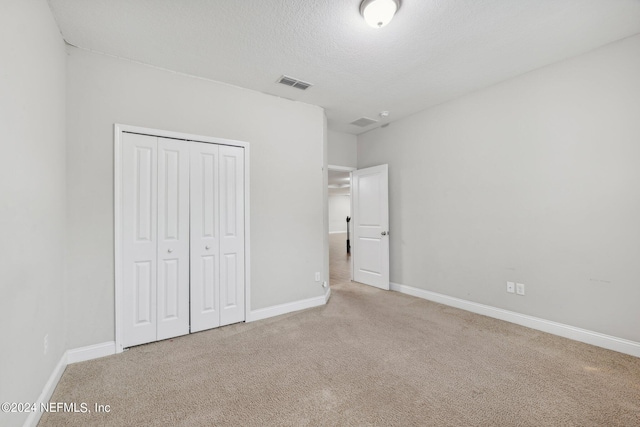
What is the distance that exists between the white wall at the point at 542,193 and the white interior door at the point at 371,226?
49 centimetres

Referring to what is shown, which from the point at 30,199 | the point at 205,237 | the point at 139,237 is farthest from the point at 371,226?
the point at 30,199

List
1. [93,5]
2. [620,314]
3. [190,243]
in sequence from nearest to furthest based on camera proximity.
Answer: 1. [93,5]
2. [620,314]
3. [190,243]

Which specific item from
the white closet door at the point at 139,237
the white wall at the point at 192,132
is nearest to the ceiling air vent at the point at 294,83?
the white wall at the point at 192,132

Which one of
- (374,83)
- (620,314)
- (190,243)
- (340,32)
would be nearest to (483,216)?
(620,314)

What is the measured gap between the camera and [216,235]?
311cm

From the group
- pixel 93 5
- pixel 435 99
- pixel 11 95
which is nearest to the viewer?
pixel 11 95

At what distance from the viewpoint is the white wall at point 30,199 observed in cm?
140

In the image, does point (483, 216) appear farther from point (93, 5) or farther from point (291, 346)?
point (93, 5)

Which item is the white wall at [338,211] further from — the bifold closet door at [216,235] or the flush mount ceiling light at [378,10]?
the flush mount ceiling light at [378,10]

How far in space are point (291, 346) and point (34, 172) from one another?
7.71ft

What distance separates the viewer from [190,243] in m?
2.95

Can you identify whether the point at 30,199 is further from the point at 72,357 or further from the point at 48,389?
the point at 72,357

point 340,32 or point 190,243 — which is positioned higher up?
point 340,32

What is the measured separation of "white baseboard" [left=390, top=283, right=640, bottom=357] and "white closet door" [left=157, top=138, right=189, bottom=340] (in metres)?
3.27
